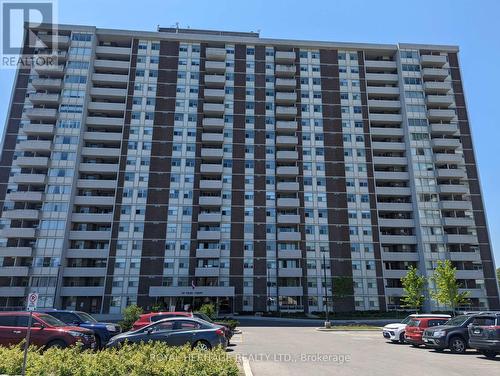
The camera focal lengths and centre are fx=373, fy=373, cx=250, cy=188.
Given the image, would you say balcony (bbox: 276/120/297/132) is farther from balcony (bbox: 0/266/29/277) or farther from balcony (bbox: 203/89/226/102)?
balcony (bbox: 0/266/29/277)

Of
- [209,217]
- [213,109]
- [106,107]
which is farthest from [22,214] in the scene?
[213,109]

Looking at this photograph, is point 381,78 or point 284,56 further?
point 381,78

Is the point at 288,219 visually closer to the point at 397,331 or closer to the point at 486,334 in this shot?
the point at 397,331

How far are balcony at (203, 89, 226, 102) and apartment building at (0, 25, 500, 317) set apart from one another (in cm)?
67

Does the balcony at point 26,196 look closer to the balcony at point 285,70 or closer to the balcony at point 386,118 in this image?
the balcony at point 285,70

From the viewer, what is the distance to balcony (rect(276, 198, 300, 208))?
59031 millimetres

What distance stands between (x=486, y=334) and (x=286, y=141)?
49081 mm

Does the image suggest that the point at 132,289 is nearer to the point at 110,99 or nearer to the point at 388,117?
the point at 110,99

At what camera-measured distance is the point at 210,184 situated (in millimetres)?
58938

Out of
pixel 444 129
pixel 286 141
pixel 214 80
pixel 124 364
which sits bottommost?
pixel 124 364

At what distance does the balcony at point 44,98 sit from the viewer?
60.5 meters

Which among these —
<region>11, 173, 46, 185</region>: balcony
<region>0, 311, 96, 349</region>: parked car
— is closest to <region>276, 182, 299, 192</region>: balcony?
<region>11, 173, 46, 185</region>: balcony

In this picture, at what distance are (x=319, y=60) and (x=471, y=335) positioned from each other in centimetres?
6044

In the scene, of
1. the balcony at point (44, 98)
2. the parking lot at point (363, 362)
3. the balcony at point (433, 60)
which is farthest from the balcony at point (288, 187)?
the parking lot at point (363, 362)
